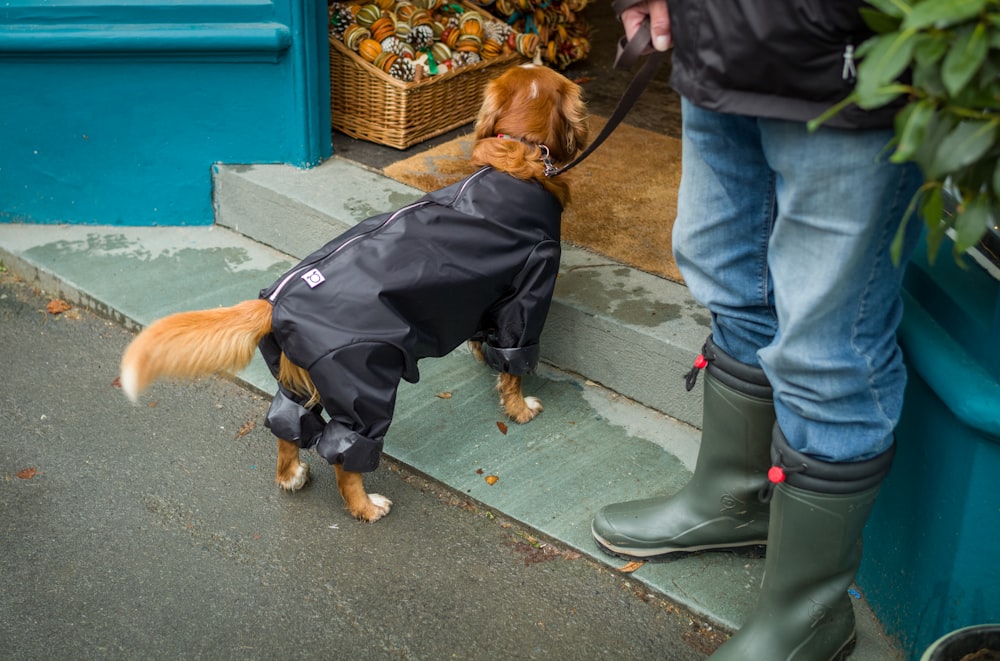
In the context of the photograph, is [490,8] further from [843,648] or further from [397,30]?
[843,648]

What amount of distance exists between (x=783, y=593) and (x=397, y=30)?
10.3ft

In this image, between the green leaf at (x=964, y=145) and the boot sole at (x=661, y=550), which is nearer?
the green leaf at (x=964, y=145)

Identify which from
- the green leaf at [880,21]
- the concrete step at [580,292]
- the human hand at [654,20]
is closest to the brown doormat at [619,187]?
the concrete step at [580,292]

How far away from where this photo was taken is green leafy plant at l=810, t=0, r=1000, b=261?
1.13 m

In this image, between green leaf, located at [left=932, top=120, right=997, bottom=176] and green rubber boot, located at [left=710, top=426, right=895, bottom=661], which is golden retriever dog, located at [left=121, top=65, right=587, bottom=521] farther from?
green leaf, located at [left=932, top=120, right=997, bottom=176]

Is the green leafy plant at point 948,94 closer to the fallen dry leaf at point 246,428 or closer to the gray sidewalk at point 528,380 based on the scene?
the gray sidewalk at point 528,380

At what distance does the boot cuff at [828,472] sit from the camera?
Answer: 1.94 meters

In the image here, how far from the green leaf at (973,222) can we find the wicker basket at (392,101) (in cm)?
322

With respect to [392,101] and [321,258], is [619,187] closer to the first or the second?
[392,101]

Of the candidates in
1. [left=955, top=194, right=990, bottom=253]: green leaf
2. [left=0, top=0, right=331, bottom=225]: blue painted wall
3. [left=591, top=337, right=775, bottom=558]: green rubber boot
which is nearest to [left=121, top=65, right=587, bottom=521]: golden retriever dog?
[left=591, top=337, right=775, bottom=558]: green rubber boot

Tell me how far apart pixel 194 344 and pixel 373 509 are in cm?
75

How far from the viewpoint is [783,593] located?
211cm

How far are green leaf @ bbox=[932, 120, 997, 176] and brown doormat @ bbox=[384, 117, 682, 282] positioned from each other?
2231 mm

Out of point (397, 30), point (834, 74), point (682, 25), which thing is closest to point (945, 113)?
point (834, 74)
